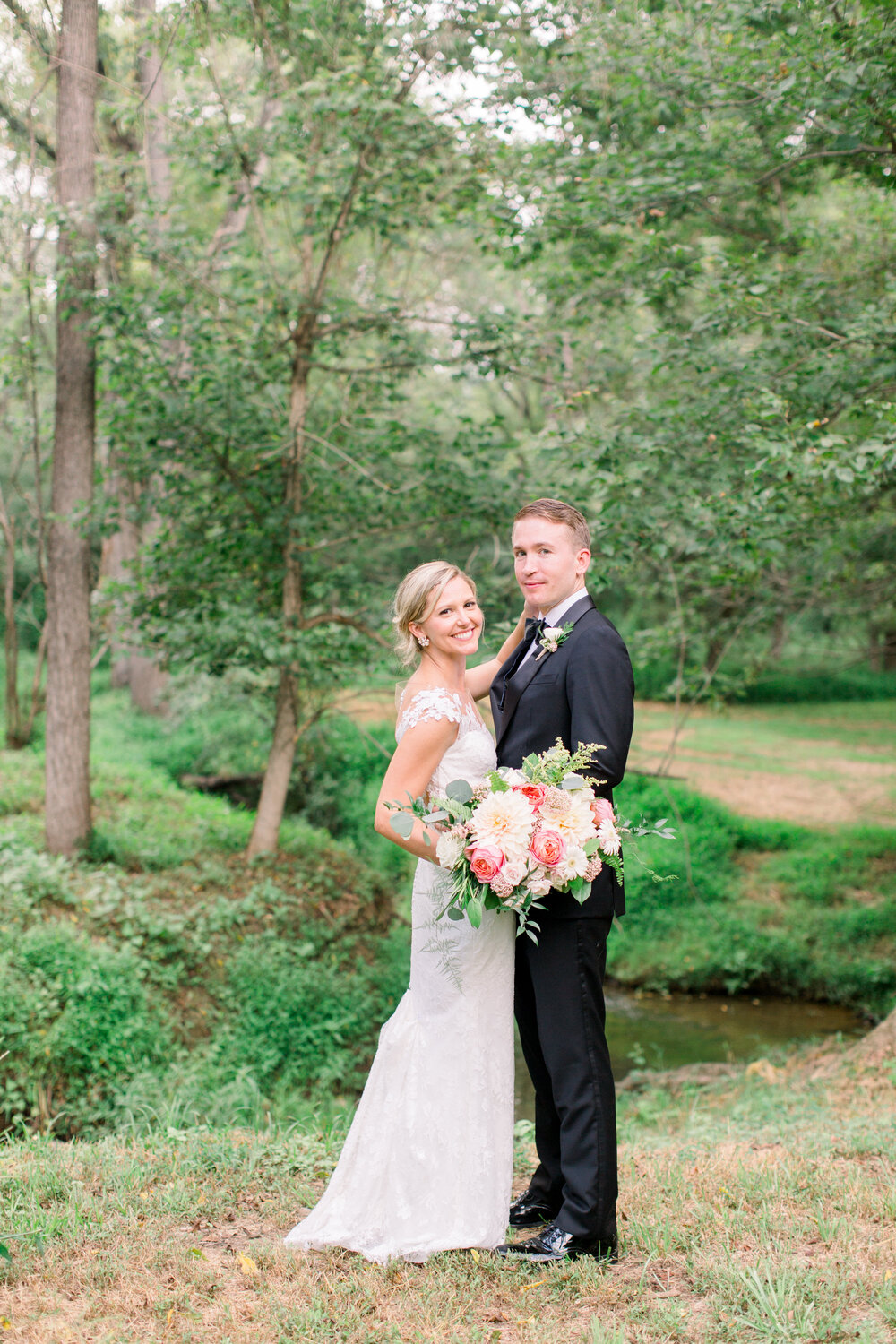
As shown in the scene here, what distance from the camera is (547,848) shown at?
278 centimetres

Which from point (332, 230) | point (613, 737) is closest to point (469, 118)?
point (332, 230)

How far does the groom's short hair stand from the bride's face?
0.31 m

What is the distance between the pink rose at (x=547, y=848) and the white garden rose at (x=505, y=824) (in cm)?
2

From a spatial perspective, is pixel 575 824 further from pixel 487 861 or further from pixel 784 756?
pixel 784 756

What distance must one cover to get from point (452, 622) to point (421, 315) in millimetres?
4981

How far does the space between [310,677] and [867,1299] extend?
18.1 feet

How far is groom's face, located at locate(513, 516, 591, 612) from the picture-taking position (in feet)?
10.7

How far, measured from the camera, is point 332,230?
7129mm

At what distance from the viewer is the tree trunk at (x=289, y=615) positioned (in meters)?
7.49

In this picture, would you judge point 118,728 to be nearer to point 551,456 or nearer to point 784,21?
point 551,456

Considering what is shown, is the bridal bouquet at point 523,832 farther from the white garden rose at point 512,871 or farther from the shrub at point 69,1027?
the shrub at point 69,1027

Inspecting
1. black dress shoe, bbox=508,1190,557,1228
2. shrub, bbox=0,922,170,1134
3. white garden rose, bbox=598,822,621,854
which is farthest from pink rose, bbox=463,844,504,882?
shrub, bbox=0,922,170,1134

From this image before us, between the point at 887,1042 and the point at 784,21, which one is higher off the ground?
the point at 784,21

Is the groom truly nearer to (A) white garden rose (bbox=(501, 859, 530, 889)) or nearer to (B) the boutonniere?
(B) the boutonniere
